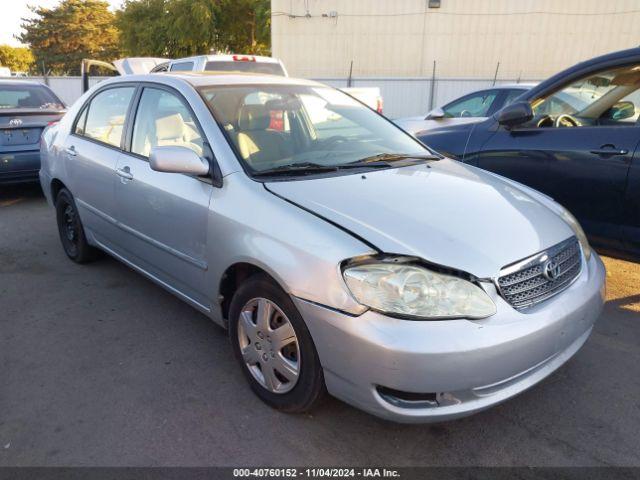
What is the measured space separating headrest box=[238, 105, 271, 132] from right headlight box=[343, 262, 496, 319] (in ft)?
4.35

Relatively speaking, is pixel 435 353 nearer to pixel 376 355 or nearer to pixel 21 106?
pixel 376 355

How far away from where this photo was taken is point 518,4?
19297 mm

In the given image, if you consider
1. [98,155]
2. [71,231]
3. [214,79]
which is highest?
[214,79]

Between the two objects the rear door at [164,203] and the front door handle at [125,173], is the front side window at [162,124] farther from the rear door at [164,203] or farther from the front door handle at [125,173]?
the front door handle at [125,173]

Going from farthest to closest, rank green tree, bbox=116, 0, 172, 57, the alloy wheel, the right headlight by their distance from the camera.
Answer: green tree, bbox=116, 0, 172, 57, the alloy wheel, the right headlight

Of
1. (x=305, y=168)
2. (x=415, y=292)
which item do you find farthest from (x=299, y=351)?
(x=305, y=168)

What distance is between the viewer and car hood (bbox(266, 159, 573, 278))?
2148 millimetres

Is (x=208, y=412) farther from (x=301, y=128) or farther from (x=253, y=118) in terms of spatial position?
(x=301, y=128)

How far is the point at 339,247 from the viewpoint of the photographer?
6.93 feet

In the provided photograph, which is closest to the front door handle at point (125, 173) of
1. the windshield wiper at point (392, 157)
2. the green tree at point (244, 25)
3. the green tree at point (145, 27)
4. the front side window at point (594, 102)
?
the windshield wiper at point (392, 157)

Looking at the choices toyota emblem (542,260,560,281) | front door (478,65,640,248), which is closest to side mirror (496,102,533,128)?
front door (478,65,640,248)

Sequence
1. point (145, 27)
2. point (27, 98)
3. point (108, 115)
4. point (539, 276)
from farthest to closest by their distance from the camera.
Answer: point (145, 27) < point (27, 98) < point (108, 115) < point (539, 276)

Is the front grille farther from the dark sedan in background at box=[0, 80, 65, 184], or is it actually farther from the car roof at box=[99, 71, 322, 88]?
the dark sedan in background at box=[0, 80, 65, 184]

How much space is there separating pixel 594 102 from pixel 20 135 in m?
6.55
